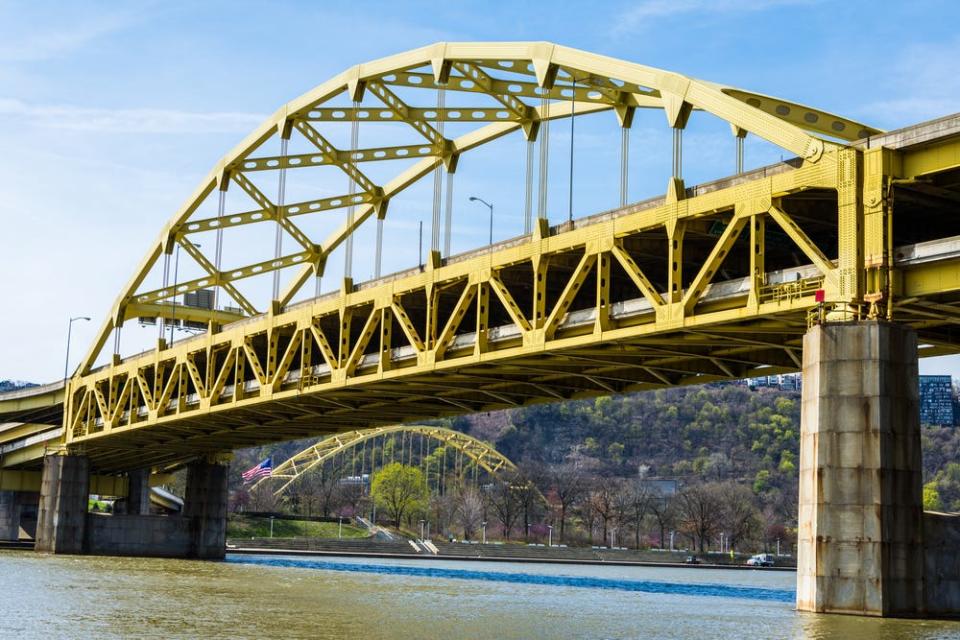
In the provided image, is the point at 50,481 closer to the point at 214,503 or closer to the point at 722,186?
the point at 214,503

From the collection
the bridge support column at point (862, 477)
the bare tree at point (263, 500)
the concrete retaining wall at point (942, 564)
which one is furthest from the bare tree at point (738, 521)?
the bridge support column at point (862, 477)

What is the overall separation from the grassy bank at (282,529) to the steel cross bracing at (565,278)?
72.6 meters

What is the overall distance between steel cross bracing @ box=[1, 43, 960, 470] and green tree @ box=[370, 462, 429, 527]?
102929mm

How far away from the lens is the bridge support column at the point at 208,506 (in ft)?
336

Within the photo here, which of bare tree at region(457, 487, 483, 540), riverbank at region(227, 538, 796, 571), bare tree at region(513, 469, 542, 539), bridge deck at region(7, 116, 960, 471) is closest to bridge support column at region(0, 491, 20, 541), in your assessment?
riverbank at region(227, 538, 796, 571)

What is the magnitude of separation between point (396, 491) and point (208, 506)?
89.8 m

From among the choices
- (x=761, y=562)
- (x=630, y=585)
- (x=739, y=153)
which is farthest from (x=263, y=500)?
(x=739, y=153)

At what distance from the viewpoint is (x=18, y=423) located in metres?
110

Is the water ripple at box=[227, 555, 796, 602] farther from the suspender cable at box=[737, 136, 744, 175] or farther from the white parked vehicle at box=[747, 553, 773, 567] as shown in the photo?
the white parked vehicle at box=[747, 553, 773, 567]

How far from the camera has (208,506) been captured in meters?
103

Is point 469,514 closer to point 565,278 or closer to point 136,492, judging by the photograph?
point 136,492

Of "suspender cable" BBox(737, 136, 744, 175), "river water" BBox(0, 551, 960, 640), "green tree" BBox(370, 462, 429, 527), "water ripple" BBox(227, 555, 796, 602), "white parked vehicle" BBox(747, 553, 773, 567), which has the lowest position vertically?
"water ripple" BBox(227, 555, 796, 602)

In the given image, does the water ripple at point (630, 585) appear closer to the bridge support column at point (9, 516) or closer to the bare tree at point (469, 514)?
the bridge support column at point (9, 516)

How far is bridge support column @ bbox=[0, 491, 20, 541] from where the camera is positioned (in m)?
113
